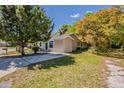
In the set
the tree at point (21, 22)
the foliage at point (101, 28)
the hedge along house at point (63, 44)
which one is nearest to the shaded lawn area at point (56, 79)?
the tree at point (21, 22)

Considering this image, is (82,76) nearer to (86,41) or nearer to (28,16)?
(28,16)

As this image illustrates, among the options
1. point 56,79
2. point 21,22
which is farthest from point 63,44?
point 56,79

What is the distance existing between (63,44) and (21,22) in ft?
20.2

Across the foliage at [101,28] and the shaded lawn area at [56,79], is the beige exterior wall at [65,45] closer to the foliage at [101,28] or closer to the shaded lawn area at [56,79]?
the foliage at [101,28]

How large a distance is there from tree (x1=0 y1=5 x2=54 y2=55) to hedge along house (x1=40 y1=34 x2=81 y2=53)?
4753mm

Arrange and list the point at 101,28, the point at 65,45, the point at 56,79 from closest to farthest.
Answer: the point at 56,79 < the point at 101,28 < the point at 65,45

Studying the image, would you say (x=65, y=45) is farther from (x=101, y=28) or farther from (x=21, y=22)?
(x=21, y=22)

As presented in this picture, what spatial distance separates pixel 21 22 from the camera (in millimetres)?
11117

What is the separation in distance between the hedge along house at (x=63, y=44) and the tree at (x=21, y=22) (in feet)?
15.6

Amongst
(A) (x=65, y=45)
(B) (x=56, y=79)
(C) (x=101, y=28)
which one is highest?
(C) (x=101, y=28)

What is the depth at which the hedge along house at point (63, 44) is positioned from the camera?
55.4 feet

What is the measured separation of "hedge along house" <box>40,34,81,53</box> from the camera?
16.9 meters

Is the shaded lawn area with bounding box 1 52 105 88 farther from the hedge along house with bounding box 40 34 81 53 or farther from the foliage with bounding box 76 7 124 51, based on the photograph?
the hedge along house with bounding box 40 34 81 53
